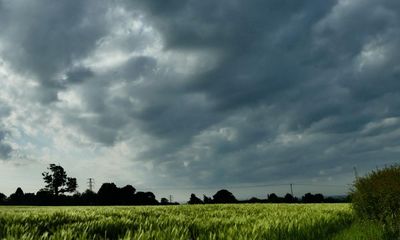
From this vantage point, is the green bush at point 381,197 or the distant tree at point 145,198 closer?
the green bush at point 381,197

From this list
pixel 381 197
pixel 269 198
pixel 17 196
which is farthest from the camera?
pixel 17 196

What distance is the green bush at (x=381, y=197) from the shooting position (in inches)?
441

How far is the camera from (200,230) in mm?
7535

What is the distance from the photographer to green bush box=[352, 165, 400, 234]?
1120cm

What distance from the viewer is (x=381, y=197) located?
38.5ft

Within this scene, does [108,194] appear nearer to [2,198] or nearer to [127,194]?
[127,194]

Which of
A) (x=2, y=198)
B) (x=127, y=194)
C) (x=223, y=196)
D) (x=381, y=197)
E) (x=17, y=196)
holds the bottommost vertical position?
(x=381, y=197)

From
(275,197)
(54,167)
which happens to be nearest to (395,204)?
(275,197)

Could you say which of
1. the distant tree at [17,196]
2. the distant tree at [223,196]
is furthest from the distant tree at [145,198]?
the distant tree at [17,196]

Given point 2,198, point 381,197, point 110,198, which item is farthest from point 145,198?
point 381,197

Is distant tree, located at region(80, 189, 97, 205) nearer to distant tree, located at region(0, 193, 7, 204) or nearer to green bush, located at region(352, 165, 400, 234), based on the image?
distant tree, located at region(0, 193, 7, 204)

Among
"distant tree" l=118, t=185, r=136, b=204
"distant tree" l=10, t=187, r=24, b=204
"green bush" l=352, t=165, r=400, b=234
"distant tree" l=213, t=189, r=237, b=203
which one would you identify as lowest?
"green bush" l=352, t=165, r=400, b=234

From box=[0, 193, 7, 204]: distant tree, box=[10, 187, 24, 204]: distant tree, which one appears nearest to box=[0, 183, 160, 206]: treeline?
box=[10, 187, 24, 204]: distant tree

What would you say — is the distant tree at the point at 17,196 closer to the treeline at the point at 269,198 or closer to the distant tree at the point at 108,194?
the distant tree at the point at 108,194
